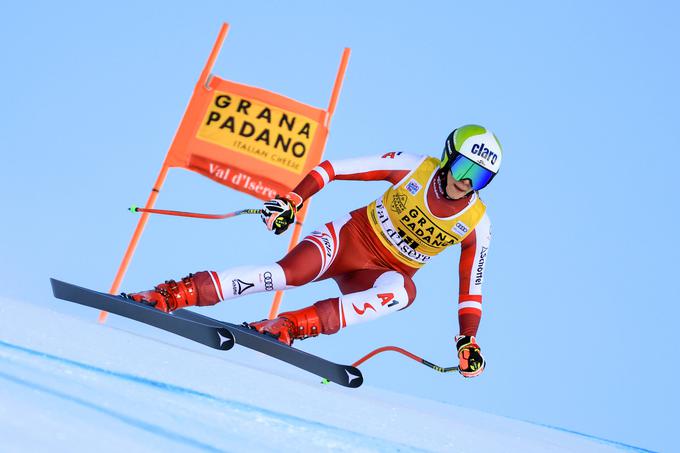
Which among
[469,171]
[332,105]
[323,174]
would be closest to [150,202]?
[332,105]

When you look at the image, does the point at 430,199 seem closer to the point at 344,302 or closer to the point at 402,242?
the point at 402,242

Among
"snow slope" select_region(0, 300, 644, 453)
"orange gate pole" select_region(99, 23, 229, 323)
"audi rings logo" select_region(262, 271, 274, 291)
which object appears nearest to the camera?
"snow slope" select_region(0, 300, 644, 453)

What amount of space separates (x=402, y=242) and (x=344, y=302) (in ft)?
1.38

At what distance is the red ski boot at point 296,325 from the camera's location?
330 centimetres

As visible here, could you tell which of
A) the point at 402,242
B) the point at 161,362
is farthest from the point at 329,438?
the point at 402,242

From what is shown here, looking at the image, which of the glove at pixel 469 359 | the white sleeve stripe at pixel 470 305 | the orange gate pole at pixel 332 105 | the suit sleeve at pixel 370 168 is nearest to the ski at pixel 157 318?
the suit sleeve at pixel 370 168

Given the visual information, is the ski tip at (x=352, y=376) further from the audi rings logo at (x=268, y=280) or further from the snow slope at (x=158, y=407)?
the audi rings logo at (x=268, y=280)

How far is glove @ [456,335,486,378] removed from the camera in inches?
133

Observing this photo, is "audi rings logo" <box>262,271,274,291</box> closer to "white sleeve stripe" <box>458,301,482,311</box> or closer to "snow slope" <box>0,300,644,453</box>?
"snow slope" <box>0,300,644,453</box>

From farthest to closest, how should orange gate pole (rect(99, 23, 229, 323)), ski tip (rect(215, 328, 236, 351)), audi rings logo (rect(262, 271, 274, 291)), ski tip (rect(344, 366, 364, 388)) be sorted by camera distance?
1. orange gate pole (rect(99, 23, 229, 323))
2. audi rings logo (rect(262, 271, 274, 291))
3. ski tip (rect(344, 366, 364, 388))
4. ski tip (rect(215, 328, 236, 351))

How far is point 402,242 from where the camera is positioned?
3.59 metres

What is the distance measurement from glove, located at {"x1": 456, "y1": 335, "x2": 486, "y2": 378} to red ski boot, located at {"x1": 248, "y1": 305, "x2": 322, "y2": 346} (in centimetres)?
60

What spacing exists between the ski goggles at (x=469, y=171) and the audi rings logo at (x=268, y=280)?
86cm

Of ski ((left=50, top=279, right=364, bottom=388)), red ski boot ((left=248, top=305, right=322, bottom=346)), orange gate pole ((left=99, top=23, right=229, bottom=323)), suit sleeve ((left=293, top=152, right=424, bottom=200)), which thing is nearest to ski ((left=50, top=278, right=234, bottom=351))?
ski ((left=50, top=279, right=364, bottom=388))
